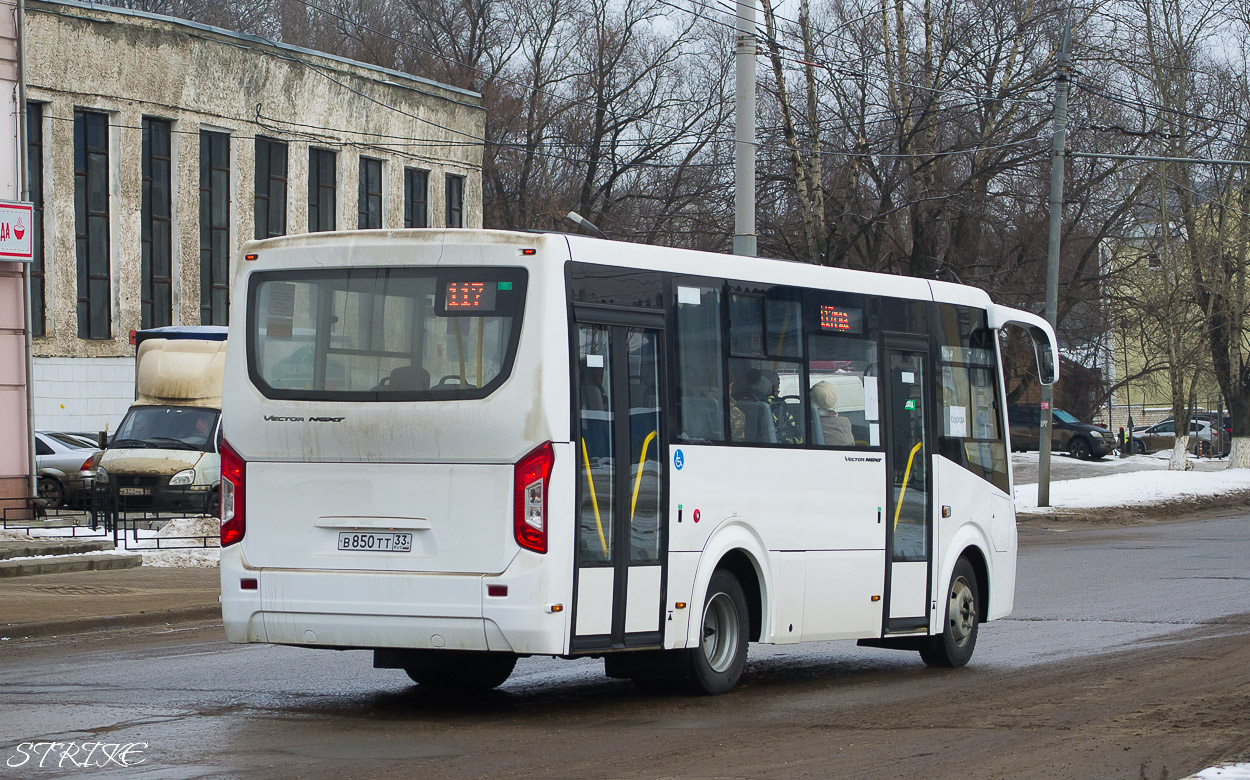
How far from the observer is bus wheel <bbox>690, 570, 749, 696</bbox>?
9.80m

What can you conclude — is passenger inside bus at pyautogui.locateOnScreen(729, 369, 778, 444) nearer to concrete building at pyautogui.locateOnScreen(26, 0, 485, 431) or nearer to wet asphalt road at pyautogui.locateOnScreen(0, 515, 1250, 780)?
wet asphalt road at pyautogui.locateOnScreen(0, 515, 1250, 780)

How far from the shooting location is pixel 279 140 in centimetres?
4081

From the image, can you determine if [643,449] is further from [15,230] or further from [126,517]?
[15,230]

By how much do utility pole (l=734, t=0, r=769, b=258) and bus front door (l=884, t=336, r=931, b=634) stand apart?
6.81 meters

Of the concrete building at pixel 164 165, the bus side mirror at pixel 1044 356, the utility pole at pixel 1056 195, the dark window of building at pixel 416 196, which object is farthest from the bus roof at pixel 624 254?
the dark window of building at pixel 416 196

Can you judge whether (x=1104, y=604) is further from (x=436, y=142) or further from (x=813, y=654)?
(x=436, y=142)

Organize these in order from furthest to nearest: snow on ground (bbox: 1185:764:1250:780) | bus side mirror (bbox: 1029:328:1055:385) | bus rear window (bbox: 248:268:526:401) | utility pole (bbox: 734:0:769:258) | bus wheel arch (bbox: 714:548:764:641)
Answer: utility pole (bbox: 734:0:769:258)
bus side mirror (bbox: 1029:328:1055:385)
bus wheel arch (bbox: 714:548:764:641)
bus rear window (bbox: 248:268:526:401)
snow on ground (bbox: 1185:764:1250:780)

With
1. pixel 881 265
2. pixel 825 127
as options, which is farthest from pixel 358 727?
pixel 881 265

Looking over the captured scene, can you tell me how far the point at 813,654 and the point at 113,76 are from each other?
28.8 m

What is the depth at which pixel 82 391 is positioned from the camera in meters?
37.2

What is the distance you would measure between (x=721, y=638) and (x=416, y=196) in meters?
36.1

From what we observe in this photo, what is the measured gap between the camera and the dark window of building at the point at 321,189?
1651 inches

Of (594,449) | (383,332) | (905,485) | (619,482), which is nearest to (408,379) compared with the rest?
(383,332)

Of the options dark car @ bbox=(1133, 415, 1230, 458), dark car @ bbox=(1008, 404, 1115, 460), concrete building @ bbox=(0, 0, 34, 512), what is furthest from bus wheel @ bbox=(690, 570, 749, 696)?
dark car @ bbox=(1133, 415, 1230, 458)
